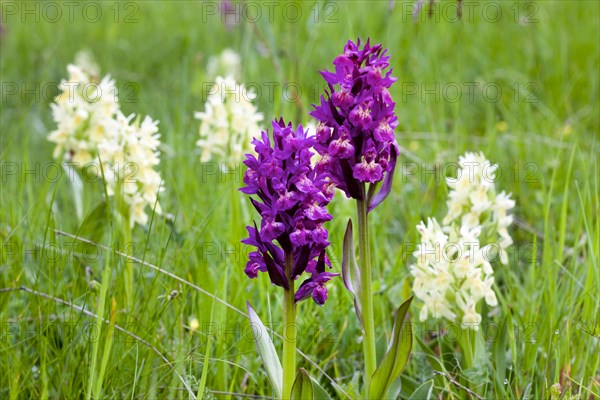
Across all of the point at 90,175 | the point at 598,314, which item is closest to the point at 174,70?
the point at 90,175

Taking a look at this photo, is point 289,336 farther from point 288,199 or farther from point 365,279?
point 288,199

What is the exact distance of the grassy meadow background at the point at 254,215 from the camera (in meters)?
2.26

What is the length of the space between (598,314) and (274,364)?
1.12 metres

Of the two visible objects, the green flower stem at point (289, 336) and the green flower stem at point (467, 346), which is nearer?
the green flower stem at point (289, 336)

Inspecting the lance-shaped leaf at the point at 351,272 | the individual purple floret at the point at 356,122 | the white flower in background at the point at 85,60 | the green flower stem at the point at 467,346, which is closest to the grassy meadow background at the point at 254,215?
the green flower stem at the point at 467,346

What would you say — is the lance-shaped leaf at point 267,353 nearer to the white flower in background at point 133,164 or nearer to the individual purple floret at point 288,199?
the individual purple floret at point 288,199

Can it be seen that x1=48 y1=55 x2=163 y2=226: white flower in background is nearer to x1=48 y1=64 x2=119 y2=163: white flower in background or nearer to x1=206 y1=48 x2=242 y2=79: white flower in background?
x1=48 y1=64 x2=119 y2=163: white flower in background

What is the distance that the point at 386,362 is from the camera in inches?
75.7

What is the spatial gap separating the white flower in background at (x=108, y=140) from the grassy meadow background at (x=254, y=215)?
0.17 meters

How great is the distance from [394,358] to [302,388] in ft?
0.83

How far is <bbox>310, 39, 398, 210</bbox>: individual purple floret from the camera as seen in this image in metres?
1.83

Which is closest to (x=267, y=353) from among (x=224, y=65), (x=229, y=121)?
(x=229, y=121)

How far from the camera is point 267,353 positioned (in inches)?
76.1

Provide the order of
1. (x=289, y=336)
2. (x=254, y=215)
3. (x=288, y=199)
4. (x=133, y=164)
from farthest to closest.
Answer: (x=254, y=215), (x=133, y=164), (x=289, y=336), (x=288, y=199)
